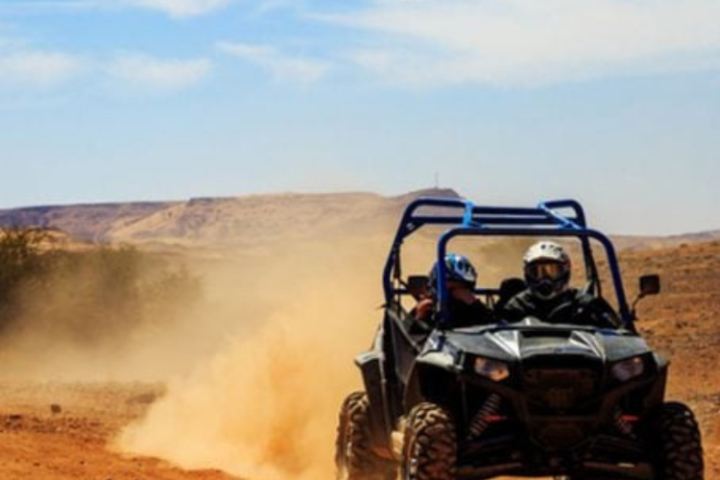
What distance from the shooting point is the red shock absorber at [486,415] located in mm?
8984

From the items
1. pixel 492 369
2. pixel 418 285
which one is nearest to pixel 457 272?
pixel 418 285

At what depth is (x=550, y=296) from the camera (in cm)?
994

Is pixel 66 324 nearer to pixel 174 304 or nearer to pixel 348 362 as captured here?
pixel 174 304

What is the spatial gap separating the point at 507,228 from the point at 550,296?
497 mm

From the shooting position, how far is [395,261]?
37.8ft

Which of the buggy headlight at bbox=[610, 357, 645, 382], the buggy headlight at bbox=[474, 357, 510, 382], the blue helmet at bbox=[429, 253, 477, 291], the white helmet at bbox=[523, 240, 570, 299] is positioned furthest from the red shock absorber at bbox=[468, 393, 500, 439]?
the blue helmet at bbox=[429, 253, 477, 291]

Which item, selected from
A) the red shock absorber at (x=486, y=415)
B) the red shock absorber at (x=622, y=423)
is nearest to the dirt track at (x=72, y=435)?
the red shock absorber at (x=486, y=415)

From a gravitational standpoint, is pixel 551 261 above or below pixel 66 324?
above

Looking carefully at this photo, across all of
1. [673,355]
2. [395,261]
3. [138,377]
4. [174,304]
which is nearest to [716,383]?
[673,355]

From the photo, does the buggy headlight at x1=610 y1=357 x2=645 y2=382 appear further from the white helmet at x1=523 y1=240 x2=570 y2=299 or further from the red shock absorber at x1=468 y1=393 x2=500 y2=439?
the white helmet at x1=523 y1=240 x2=570 y2=299

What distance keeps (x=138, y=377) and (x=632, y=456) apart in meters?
27.3

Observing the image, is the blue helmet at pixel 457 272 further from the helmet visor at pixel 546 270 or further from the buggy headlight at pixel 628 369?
the buggy headlight at pixel 628 369

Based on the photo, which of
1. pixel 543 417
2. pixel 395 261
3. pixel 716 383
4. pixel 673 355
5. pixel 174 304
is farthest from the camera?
pixel 174 304

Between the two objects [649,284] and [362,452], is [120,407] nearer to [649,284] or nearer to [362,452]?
[362,452]
